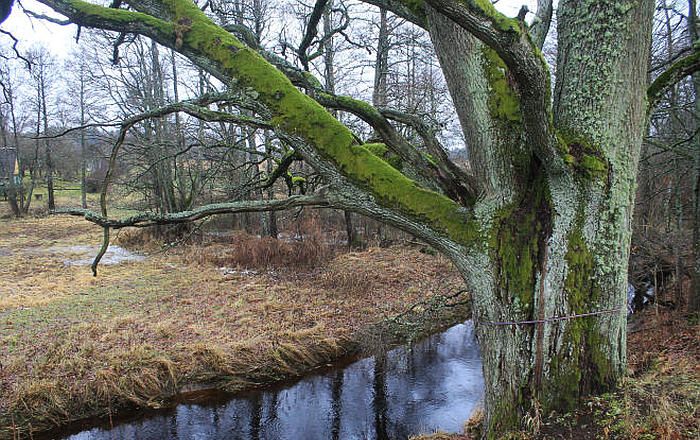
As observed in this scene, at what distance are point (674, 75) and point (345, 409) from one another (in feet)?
19.7

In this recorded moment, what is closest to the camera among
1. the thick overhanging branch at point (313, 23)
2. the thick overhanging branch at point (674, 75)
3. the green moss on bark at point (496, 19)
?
the green moss on bark at point (496, 19)

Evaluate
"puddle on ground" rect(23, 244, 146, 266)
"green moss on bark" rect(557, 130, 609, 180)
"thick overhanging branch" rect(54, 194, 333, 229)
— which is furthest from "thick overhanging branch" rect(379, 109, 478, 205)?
"puddle on ground" rect(23, 244, 146, 266)

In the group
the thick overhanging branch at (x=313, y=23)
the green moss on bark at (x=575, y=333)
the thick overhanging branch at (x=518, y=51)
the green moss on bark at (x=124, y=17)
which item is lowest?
the green moss on bark at (x=575, y=333)

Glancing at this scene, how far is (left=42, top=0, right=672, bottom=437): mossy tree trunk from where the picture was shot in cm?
291

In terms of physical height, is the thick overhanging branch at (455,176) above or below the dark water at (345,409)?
above

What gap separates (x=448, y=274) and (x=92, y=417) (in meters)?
9.11

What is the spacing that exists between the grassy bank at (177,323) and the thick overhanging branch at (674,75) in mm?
4592

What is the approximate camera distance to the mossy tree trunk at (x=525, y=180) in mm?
2908

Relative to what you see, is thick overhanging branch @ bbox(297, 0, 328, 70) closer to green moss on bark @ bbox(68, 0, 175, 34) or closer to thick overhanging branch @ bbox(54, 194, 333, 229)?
green moss on bark @ bbox(68, 0, 175, 34)

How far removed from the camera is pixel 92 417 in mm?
6688

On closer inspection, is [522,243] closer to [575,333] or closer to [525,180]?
[525,180]

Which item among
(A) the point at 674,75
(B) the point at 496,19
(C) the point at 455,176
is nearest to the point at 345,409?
(C) the point at 455,176

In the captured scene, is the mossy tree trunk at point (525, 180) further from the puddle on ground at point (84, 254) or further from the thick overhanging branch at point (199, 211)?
the puddle on ground at point (84, 254)

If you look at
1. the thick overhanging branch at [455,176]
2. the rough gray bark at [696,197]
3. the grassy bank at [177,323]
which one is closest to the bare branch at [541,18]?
the thick overhanging branch at [455,176]
